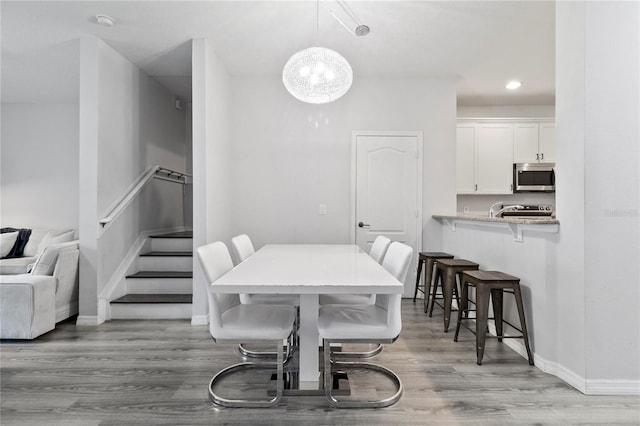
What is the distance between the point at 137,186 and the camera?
388 centimetres

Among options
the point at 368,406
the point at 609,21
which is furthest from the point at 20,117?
the point at 609,21

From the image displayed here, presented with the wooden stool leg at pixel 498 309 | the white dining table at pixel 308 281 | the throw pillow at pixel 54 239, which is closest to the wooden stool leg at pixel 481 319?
the wooden stool leg at pixel 498 309

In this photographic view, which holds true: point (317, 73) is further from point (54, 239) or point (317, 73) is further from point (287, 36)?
point (54, 239)

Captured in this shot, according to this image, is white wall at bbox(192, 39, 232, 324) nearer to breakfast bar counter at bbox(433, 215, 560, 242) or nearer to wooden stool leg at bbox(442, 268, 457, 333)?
wooden stool leg at bbox(442, 268, 457, 333)

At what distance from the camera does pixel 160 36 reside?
3180mm

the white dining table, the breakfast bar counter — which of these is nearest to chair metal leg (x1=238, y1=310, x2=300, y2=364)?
the white dining table

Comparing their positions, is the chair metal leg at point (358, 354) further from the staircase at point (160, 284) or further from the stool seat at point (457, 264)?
the staircase at point (160, 284)

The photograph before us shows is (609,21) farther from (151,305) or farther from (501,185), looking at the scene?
(151,305)

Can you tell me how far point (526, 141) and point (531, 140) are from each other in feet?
0.22

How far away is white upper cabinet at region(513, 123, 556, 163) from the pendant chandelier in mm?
3266

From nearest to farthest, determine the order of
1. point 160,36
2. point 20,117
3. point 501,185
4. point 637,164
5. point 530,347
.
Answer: point 637,164
point 530,347
point 160,36
point 501,185
point 20,117

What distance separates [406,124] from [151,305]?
3.41m

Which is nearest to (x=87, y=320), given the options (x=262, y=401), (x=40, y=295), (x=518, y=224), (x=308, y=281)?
(x=40, y=295)

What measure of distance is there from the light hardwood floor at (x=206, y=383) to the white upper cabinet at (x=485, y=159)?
2.46 meters
